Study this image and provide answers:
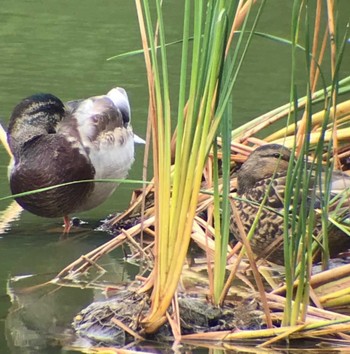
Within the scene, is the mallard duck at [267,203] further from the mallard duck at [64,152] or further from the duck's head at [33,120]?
the duck's head at [33,120]

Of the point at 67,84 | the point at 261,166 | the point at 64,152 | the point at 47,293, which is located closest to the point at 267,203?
the point at 261,166

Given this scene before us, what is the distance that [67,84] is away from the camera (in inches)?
321

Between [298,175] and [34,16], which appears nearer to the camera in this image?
[298,175]

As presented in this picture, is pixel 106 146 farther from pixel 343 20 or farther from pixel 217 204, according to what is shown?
pixel 343 20

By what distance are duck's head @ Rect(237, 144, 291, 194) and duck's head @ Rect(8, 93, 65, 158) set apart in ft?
3.52

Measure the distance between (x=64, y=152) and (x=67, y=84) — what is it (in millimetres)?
3102

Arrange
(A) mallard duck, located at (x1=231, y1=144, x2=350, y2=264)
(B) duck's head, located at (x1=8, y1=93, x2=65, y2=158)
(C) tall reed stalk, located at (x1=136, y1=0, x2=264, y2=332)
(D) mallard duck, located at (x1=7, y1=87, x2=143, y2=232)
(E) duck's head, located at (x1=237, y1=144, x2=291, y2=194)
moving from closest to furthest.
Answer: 1. (C) tall reed stalk, located at (x1=136, y1=0, x2=264, y2=332)
2. (A) mallard duck, located at (x1=231, y1=144, x2=350, y2=264)
3. (E) duck's head, located at (x1=237, y1=144, x2=291, y2=194)
4. (D) mallard duck, located at (x1=7, y1=87, x2=143, y2=232)
5. (B) duck's head, located at (x1=8, y1=93, x2=65, y2=158)

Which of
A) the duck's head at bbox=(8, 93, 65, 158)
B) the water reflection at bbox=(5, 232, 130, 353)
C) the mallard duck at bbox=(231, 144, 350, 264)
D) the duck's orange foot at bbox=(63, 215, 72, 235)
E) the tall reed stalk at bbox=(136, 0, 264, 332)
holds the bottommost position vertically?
the duck's orange foot at bbox=(63, 215, 72, 235)

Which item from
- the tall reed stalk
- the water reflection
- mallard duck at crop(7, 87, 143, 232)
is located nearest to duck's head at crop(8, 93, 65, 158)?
A: mallard duck at crop(7, 87, 143, 232)

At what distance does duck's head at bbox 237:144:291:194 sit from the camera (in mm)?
4809

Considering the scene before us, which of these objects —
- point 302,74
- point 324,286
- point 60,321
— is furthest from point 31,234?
point 302,74

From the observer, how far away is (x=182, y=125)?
3.31 m

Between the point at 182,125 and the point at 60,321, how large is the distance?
102cm

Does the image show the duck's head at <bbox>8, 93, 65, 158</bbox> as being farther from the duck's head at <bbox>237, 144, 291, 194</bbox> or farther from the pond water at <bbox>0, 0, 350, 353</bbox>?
the duck's head at <bbox>237, 144, 291, 194</bbox>
